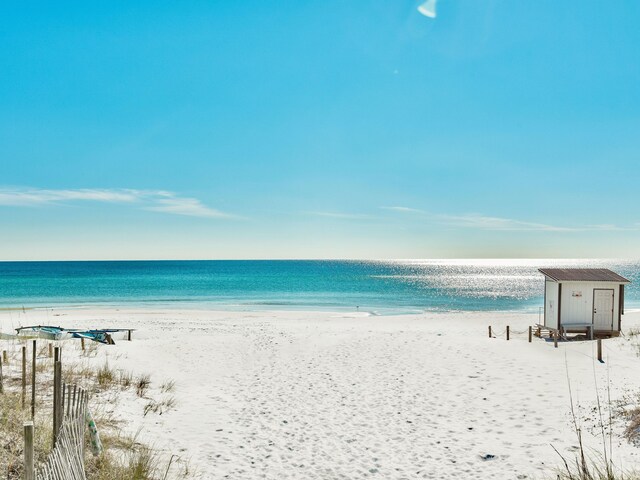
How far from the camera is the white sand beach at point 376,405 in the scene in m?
7.67

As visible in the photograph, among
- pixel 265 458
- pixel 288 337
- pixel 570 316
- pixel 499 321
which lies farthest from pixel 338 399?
pixel 499 321

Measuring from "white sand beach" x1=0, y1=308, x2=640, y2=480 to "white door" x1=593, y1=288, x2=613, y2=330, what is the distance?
167 inches

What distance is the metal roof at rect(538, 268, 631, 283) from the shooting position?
2152cm

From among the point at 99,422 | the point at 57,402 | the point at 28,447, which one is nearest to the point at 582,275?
the point at 99,422

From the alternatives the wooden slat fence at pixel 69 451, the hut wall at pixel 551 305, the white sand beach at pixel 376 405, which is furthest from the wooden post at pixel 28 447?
the hut wall at pixel 551 305

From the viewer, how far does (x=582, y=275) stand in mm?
22062

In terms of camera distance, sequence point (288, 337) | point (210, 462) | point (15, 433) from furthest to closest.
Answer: point (288, 337) → point (210, 462) → point (15, 433)

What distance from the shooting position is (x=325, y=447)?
27.4 feet

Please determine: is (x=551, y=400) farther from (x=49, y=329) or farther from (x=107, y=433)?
(x=49, y=329)

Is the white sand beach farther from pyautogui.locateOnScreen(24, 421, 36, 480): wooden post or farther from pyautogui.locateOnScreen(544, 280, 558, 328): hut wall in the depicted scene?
pyautogui.locateOnScreen(24, 421, 36, 480): wooden post

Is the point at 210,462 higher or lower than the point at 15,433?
lower

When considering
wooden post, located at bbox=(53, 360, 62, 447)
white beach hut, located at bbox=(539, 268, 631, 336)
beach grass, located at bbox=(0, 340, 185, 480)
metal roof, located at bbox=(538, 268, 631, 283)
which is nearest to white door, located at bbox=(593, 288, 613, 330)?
white beach hut, located at bbox=(539, 268, 631, 336)

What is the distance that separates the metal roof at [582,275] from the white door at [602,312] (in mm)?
596

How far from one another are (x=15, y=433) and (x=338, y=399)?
6991mm
